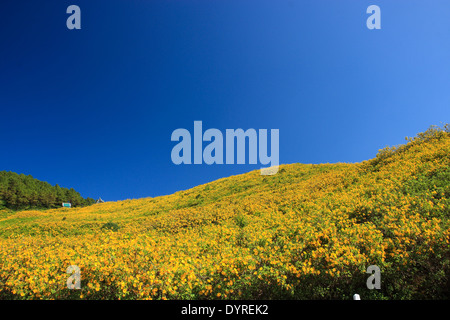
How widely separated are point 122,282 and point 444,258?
6.87 metres

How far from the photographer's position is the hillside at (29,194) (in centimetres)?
5497

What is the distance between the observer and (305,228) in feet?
25.6

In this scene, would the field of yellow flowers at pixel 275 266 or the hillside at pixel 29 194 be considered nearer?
the field of yellow flowers at pixel 275 266

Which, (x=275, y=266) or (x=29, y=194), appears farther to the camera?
(x=29, y=194)

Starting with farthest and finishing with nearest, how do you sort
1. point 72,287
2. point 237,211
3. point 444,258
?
point 237,211, point 444,258, point 72,287

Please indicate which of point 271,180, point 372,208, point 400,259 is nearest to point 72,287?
point 400,259

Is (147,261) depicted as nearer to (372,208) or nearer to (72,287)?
(72,287)

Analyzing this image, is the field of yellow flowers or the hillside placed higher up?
the hillside

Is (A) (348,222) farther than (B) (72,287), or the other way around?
(A) (348,222)

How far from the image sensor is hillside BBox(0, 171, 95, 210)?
54969 mm

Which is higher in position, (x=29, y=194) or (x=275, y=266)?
(x=29, y=194)

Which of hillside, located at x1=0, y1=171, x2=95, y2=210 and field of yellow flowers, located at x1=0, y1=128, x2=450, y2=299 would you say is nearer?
field of yellow flowers, located at x1=0, y1=128, x2=450, y2=299

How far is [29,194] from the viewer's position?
5775 centimetres

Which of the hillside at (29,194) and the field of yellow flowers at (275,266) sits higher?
the hillside at (29,194)
